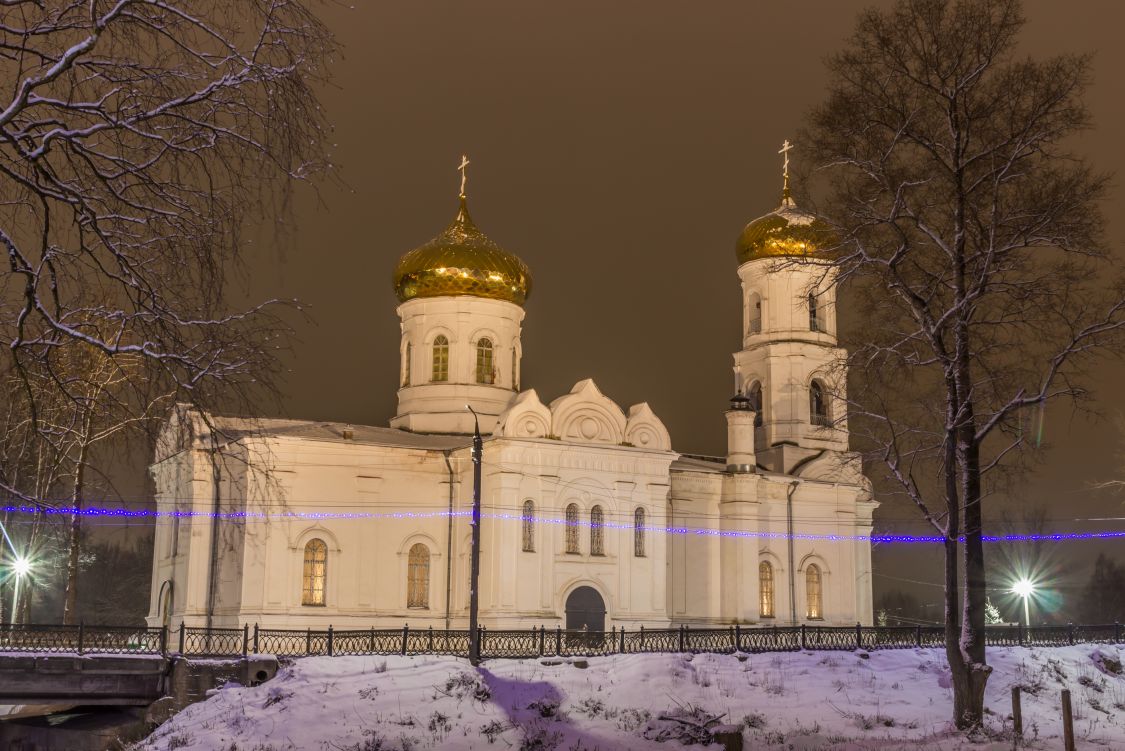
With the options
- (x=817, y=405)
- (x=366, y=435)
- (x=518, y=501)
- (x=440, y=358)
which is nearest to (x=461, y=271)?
(x=440, y=358)

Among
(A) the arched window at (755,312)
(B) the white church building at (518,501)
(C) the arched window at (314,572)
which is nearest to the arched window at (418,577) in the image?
(B) the white church building at (518,501)

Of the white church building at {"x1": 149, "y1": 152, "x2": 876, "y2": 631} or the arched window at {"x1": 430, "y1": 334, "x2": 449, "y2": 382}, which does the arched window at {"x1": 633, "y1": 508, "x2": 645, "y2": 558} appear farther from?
the arched window at {"x1": 430, "y1": 334, "x2": 449, "y2": 382}

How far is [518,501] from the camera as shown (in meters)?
33.5

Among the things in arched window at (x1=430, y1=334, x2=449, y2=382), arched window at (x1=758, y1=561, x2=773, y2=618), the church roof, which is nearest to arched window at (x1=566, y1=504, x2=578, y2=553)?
the church roof

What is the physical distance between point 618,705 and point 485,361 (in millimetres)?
19708

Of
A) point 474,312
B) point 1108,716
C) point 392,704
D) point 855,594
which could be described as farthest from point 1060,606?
point 392,704

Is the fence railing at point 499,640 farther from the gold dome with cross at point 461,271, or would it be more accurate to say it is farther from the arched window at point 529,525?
the gold dome with cross at point 461,271

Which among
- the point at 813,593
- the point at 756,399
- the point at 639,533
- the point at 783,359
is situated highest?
the point at 783,359

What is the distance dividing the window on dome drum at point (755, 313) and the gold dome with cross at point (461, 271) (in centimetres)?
817

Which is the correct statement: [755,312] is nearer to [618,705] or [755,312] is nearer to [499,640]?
[499,640]

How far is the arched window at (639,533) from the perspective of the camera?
35.7 m

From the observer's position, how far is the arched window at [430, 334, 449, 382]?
40.1 metres

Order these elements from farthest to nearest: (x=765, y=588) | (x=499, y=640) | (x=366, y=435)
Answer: (x=765, y=588) < (x=366, y=435) < (x=499, y=640)

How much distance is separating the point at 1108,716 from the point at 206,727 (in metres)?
16.2
